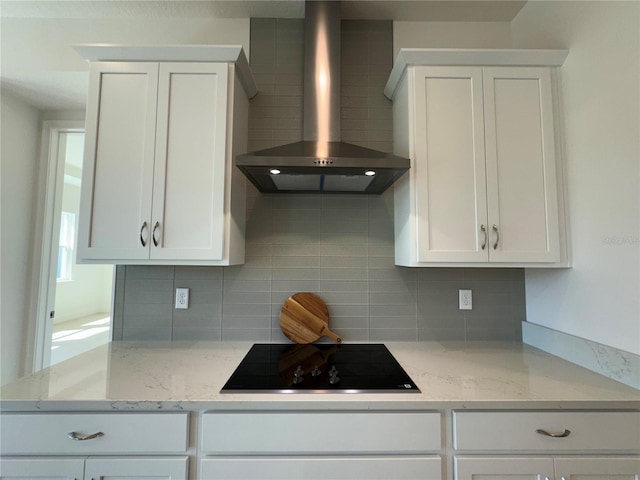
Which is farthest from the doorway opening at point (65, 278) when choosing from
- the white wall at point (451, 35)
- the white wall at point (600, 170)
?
the white wall at point (600, 170)

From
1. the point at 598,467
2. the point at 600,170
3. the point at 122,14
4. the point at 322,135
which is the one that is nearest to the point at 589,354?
the point at 598,467

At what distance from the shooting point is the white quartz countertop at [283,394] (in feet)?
3.33

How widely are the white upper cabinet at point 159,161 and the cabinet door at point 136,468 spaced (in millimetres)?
763

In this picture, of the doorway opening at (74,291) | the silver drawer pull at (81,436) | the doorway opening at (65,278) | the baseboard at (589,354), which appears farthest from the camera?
the doorway opening at (74,291)

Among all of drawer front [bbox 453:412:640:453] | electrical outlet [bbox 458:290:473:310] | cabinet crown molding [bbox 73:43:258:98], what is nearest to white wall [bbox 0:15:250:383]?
cabinet crown molding [bbox 73:43:258:98]

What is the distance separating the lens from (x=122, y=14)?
1.77 meters

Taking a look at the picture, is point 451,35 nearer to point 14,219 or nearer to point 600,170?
point 600,170

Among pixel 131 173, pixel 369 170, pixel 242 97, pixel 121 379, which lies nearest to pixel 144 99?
pixel 131 173

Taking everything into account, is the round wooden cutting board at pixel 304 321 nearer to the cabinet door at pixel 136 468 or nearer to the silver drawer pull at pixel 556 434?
the cabinet door at pixel 136 468

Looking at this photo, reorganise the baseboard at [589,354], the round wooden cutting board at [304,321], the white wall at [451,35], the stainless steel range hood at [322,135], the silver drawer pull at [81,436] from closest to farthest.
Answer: the silver drawer pull at [81,436] → the baseboard at [589,354] → the stainless steel range hood at [322,135] → the round wooden cutting board at [304,321] → the white wall at [451,35]

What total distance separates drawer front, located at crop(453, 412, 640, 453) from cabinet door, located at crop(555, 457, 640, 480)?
0.03 m

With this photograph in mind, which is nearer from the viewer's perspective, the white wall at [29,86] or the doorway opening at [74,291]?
the white wall at [29,86]

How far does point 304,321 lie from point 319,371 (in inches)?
16.9

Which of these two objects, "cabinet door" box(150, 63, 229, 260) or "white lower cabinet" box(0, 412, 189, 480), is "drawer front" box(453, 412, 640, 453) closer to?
"white lower cabinet" box(0, 412, 189, 480)
